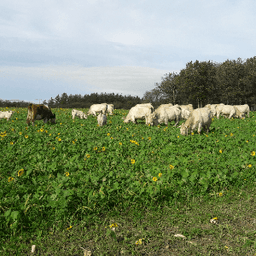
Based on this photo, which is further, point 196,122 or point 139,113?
point 139,113

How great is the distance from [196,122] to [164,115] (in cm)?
472

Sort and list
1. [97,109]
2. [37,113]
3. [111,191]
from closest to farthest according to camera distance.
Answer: [111,191] < [37,113] < [97,109]

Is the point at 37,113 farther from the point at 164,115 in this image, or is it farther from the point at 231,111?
the point at 231,111

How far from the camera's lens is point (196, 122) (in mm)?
13164

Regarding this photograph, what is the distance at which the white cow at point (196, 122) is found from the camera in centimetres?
1288

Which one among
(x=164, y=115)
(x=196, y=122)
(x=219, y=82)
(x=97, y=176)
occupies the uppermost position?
(x=219, y=82)

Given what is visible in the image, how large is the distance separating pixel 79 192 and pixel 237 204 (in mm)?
3986

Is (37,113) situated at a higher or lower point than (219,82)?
lower

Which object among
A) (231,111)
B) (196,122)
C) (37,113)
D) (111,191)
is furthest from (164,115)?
(111,191)

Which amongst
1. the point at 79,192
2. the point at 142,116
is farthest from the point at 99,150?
the point at 142,116

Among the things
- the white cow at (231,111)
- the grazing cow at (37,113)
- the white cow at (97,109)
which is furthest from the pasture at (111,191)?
the white cow at (231,111)

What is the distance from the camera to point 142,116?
17875 mm

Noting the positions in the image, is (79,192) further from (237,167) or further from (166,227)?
(237,167)

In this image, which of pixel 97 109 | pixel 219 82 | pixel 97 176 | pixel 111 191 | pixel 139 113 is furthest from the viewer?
pixel 219 82
